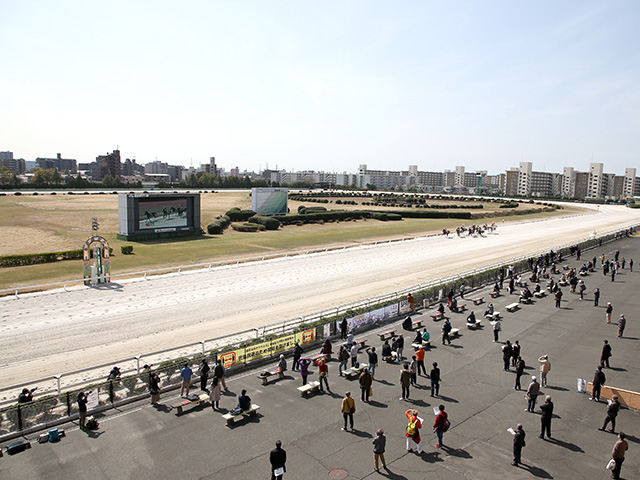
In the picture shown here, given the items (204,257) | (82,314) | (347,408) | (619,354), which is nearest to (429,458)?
(347,408)

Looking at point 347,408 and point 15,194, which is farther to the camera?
point 15,194

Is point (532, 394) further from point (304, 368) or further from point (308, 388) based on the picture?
point (304, 368)

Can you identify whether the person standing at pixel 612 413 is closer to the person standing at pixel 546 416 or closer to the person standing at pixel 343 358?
the person standing at pixel 546 416

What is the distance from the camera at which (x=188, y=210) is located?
49656 millimetres

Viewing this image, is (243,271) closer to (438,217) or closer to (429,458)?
(429,458)

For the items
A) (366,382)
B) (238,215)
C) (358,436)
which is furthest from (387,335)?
(238,215)

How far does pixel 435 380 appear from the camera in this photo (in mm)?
13047

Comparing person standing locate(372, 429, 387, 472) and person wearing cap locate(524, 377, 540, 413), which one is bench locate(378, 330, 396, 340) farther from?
person standing locate(372, 429, 387, 472)

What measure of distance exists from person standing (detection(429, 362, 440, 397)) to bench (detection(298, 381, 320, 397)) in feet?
10.9

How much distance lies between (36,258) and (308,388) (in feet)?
95.5

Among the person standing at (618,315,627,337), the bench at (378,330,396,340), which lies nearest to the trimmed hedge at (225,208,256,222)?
the bench at (378,330,396,340)

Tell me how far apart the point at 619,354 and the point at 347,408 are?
12367mm

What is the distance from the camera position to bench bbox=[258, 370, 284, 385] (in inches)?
557

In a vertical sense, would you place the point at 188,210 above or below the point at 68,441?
above
